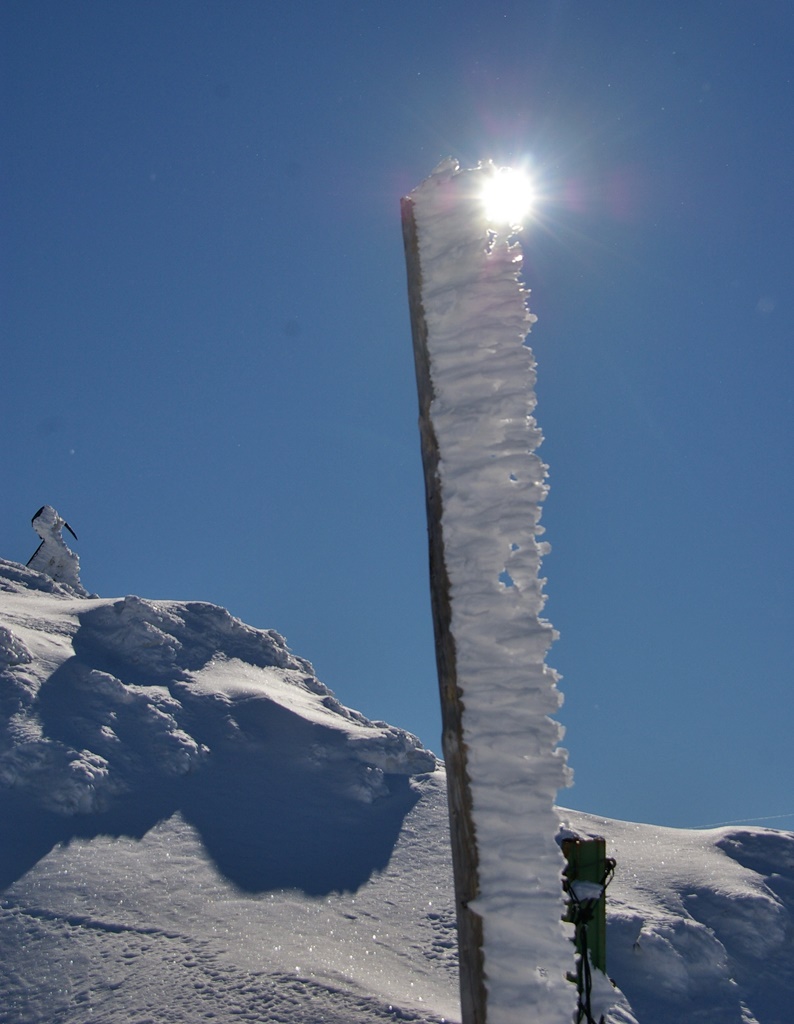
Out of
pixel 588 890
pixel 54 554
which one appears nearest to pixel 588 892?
pixel 588 890

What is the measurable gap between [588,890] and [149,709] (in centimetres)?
1665

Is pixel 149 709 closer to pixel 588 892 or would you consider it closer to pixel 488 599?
pixel 588 892

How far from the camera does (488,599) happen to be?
8.66ft

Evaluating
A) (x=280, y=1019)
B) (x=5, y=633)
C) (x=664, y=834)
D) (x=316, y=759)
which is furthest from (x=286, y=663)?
(x=280, y=1019)

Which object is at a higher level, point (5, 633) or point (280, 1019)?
point (5, 633)

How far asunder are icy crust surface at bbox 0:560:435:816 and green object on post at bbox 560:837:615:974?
13.2 meters

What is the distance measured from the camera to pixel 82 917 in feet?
38.9

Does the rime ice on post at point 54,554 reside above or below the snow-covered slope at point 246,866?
above

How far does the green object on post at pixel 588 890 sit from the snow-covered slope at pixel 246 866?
6089 millimetres

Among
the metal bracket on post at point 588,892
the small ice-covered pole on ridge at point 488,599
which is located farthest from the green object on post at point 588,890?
the small ice-covered pole on ridge at point 488,599

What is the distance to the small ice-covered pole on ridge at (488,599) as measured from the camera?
2396mm

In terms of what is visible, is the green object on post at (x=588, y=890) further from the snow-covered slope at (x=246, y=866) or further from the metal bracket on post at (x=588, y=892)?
the snow-covered slope at (x=246, y=866)

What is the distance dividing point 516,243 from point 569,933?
7.76 ft

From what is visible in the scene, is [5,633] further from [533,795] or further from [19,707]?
[533,795]
